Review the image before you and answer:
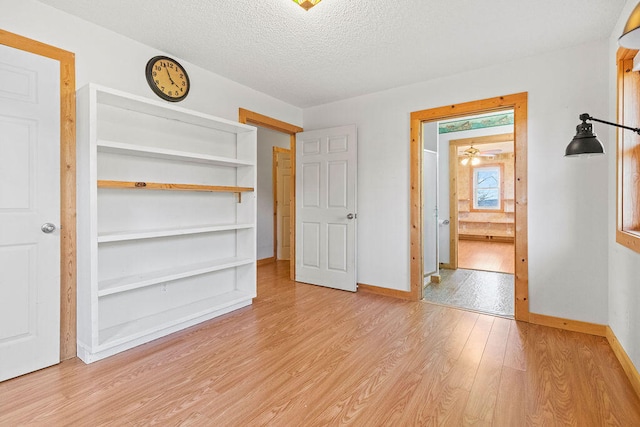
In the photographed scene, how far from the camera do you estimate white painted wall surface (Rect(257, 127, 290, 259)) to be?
5648mm

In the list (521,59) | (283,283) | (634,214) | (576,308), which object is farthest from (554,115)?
(283,283)

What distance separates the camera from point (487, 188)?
30.4 ft

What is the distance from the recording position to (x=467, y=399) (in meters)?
1.76

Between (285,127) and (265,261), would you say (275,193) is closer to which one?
(265,261)

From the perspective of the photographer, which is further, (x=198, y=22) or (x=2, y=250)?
(x=198, y=22)

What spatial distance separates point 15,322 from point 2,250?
0.46 meters

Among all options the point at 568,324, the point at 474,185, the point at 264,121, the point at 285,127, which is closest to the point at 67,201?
the point at 264,121

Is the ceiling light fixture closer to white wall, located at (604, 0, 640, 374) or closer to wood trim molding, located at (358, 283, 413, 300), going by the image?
white wall, located at (604, 0, 640, 374)

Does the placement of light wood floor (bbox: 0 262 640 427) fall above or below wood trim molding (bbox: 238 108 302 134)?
below

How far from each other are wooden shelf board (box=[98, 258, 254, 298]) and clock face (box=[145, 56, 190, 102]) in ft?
5.00

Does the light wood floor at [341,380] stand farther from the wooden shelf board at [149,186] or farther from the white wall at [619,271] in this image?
the wooden shelf board at [149,186]

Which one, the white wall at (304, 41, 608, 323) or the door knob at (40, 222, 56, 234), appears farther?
the white wall at (304, 41, 608, 323)

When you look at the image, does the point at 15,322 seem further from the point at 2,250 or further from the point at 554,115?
the point at 554,115

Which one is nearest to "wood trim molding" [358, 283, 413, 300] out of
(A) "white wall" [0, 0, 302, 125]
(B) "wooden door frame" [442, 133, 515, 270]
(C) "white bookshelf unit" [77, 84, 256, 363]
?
(C) "white bookshelf unit" [77, 84, 256, 363]
